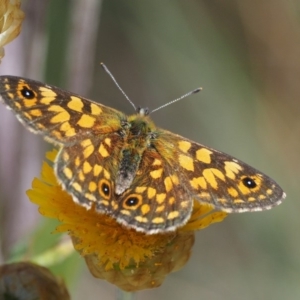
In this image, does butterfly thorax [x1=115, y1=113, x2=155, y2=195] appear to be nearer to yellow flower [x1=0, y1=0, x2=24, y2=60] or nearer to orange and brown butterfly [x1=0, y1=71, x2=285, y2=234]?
orange and brown butterfly [x1=0, y1=71, x2=285, y2=234]

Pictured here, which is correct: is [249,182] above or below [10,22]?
below

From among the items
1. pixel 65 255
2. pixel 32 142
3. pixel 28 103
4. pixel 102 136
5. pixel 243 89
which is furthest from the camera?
pixel 243 89

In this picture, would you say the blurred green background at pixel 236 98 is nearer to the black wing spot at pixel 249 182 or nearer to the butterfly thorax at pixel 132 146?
the butterfly thorax at pixel 132 146

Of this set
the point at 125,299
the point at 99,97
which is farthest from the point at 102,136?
the point at 99,97

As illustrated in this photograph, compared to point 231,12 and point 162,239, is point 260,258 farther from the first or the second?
point 162,239

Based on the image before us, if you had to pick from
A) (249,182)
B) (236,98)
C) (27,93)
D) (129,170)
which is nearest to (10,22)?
(27,93)

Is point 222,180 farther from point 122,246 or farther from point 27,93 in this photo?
point 27,93

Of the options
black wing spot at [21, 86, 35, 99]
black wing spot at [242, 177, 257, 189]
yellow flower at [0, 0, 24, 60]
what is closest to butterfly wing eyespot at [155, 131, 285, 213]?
black wing spot at [242, 177, 257, 189]

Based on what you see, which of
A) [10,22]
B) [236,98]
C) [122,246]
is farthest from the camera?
[236,98]
